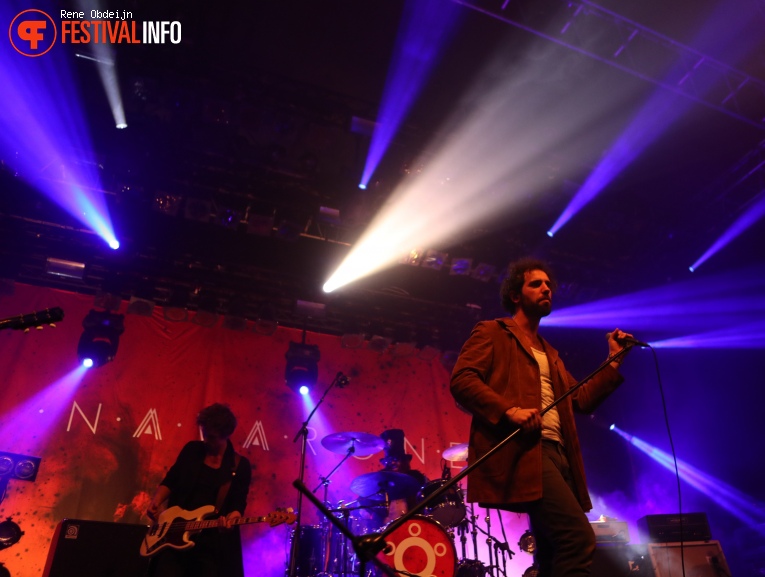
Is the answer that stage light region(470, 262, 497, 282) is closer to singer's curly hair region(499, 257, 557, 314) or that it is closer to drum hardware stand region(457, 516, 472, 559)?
drum hardware stand region(457, 516, 472, 559)

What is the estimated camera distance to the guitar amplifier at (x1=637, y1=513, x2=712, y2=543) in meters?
6.16

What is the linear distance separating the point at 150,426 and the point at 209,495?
2967 millimetres

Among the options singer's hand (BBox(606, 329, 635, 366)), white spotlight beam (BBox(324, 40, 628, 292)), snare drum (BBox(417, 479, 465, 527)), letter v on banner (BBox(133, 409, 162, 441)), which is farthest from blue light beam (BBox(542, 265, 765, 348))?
singer's hand (BBox(606, 329, 635, 366))

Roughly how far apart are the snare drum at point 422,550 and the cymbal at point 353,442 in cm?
117

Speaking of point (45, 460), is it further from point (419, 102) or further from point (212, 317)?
point (419, 102)

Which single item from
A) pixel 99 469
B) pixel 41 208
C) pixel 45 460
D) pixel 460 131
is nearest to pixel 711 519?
pixel 460 131

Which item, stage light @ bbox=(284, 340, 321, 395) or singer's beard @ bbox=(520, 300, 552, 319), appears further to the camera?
stage light @ bbox=(284, 340, 321, 395)

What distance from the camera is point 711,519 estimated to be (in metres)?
7.85

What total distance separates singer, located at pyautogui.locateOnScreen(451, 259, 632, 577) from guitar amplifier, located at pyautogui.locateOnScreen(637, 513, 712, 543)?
4.12m

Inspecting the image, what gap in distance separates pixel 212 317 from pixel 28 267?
243 centimetres

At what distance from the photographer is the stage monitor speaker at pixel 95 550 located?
473cm

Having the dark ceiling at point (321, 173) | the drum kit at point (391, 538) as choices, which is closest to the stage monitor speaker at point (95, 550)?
the drum kit at point (391, 538)

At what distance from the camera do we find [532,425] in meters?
2.39

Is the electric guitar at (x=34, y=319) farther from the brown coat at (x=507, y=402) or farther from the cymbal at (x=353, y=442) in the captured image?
the cymbal at (x=353, y=442)
